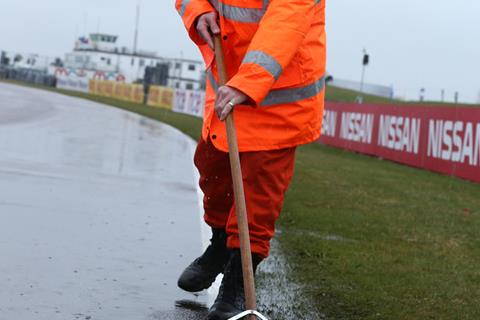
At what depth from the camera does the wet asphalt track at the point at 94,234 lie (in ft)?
17.5

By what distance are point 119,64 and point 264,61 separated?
356 ft

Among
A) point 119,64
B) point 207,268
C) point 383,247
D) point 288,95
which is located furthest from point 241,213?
point 119,64

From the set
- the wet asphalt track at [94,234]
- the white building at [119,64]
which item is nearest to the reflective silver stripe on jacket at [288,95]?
the wet asphalt track at [94,234]

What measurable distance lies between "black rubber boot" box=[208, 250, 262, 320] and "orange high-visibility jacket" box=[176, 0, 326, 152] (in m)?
0.53

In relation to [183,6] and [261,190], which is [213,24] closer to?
[183,6]

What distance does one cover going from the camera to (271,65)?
4.61 m

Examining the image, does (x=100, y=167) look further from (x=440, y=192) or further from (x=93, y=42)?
(x=93, y=42)

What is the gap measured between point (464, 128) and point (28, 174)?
32.8 feet

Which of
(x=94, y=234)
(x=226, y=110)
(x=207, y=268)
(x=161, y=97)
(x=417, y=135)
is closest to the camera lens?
(x=226, y=110)

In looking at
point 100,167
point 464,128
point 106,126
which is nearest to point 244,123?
point 100,167

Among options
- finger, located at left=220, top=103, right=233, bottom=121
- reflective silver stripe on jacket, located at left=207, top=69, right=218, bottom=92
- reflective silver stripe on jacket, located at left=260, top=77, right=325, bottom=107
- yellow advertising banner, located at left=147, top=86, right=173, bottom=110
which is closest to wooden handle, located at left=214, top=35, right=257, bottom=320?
finger, located at left=220, top=103, right=233, bottom=121

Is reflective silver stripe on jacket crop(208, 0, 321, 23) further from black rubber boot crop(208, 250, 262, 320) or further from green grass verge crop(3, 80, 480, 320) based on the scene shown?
green grass verge crop(3, 80, 480, 320)

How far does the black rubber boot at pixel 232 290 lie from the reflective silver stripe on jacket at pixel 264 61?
903 mm

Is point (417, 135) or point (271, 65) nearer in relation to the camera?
point (271, 65)
